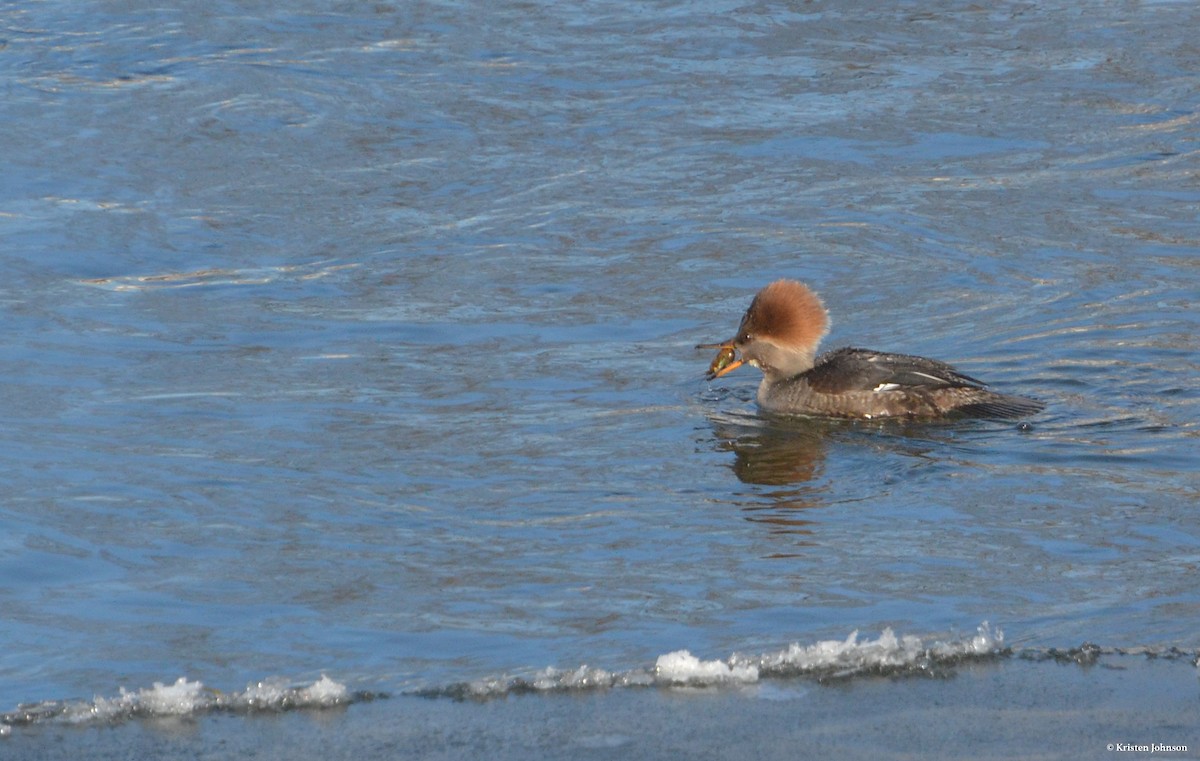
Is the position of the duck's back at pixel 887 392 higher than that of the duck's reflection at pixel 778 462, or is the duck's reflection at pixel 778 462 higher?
the duck's back at pixel 887 392

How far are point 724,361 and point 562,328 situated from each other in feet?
4.20

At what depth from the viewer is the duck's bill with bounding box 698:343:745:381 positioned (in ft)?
30.2

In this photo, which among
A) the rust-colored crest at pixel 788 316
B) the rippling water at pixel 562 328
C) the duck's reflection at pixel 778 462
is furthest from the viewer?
the rust-colored crest at pixel 788 316

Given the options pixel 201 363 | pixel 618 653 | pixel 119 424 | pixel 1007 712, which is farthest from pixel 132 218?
pixel 1007 712

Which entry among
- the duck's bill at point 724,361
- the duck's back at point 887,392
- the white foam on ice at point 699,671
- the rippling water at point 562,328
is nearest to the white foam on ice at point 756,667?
the white foam on ice at point 699,671

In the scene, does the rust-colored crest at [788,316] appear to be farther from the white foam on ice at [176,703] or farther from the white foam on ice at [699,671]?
the white foam on ice at [176,703]

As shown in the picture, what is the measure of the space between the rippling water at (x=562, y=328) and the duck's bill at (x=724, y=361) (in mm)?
129

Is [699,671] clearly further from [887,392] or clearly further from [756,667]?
[887,392]

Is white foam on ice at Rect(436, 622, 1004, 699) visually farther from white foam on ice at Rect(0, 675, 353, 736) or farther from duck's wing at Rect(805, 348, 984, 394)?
duck's wing at Rect(805, 348, 984, 394)

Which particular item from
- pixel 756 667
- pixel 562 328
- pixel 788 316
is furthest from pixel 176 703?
pixel 562 328

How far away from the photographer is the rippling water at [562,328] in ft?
20.0

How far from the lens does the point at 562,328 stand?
33.3 ft

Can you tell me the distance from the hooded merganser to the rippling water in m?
0.21

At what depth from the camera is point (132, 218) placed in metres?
12.2
